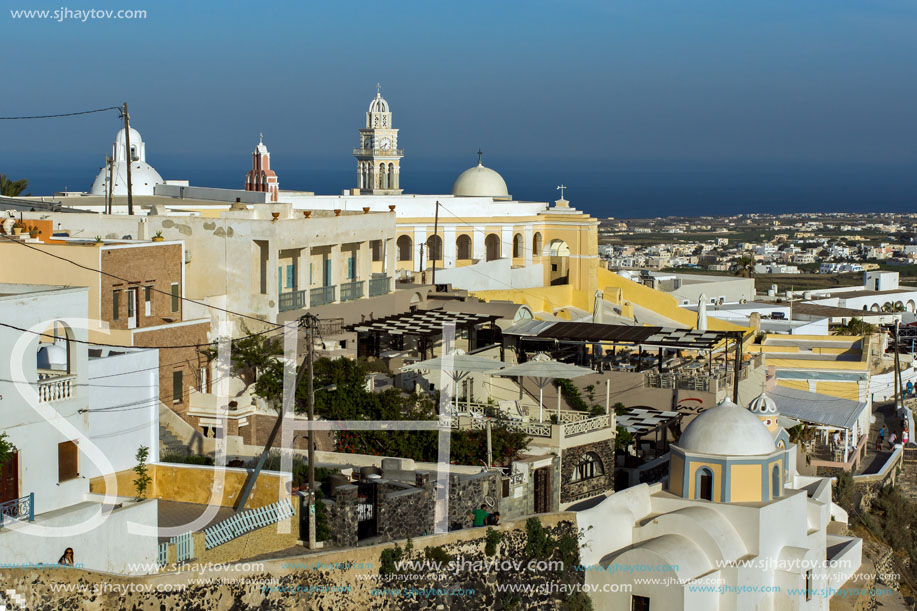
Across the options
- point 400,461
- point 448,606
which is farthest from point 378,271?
point 448,606

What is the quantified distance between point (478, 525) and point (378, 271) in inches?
645

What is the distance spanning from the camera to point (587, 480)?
2423cm

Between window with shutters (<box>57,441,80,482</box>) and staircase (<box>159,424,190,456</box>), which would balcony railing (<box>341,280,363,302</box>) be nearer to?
staircase (<box>159,424,190,456</box>)

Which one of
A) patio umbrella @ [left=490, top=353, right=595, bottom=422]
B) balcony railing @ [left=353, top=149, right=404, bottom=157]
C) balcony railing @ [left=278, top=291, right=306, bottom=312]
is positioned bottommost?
patio umbrella @ [left=490, top=353, right=595, bottom=422]

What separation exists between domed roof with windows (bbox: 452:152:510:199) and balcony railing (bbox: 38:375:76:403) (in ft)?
115

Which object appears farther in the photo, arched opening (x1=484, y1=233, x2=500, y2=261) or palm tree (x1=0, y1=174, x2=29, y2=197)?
arched opening (x1=484, y1=233, x2=500, y2=261)

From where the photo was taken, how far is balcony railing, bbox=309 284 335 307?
1215 inches

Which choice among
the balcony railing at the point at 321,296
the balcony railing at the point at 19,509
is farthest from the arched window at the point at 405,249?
the balcony railing at the point at 19,509

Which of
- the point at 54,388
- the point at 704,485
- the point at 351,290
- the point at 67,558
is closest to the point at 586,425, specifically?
the point at 704,485

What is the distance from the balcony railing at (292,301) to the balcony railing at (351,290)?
7.44ft

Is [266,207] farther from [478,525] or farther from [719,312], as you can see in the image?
[719,312]

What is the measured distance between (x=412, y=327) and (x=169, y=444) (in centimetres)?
907

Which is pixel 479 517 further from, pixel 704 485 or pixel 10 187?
pixel 10 187

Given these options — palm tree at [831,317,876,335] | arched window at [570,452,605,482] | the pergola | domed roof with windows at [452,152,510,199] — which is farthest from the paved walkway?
palm tree at [831,317,876,335]
